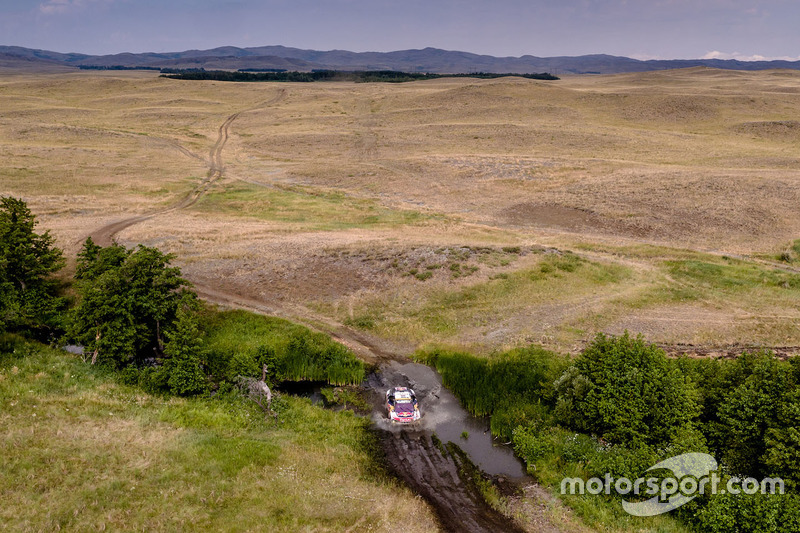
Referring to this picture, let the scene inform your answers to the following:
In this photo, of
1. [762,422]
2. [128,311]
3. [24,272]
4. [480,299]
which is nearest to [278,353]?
[128,311]

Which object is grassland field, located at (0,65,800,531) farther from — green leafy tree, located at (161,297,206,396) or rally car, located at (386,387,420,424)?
rally car, located at (386,387,420,424)

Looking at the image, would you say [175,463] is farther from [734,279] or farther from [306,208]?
[306,208]

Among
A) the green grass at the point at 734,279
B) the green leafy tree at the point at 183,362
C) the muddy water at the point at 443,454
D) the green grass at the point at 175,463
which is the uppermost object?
the green grass at the point at 734,279

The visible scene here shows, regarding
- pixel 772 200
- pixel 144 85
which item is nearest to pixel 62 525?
pixel 772 200

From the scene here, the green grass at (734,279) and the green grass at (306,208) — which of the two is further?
the green grass at (306,208)

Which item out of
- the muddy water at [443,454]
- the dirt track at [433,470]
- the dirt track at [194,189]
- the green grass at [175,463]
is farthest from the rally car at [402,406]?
the dirt track at [194,189]

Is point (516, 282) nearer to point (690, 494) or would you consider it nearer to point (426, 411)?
point (426, 411)

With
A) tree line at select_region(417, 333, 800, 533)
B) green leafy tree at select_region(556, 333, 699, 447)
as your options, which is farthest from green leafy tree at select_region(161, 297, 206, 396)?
green leafy tree at select_region(556, 333, 699, 447)

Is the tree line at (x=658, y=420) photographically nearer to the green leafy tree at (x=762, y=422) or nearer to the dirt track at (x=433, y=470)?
the green leafy tree at (x=762, y=422)
